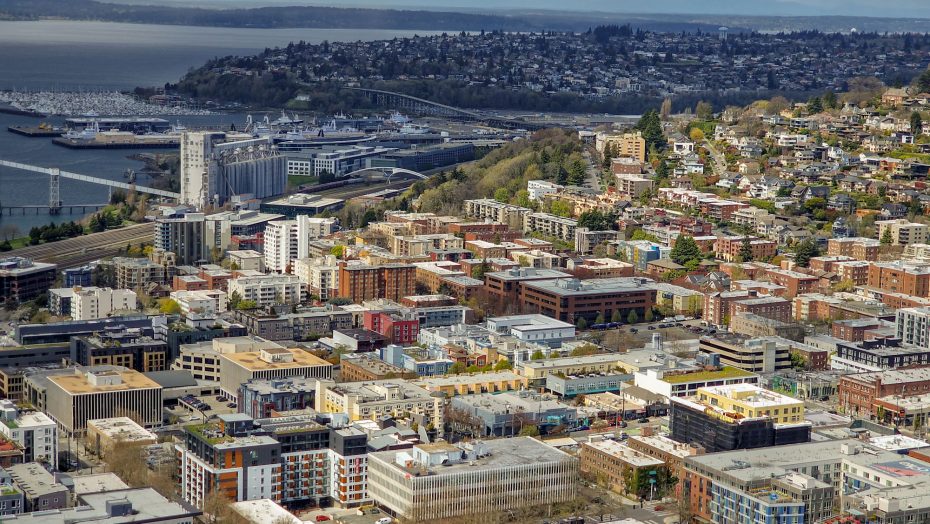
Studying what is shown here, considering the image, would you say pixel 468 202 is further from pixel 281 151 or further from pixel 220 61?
pixel 220 61

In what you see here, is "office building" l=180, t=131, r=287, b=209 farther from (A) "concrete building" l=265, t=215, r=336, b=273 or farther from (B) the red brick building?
(B) the red brick building

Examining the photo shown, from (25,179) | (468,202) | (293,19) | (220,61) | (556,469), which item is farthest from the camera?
(293,19)

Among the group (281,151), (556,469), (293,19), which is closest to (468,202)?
(281,151)

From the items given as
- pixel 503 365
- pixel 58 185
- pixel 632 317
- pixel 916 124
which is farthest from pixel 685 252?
pixel 58 185

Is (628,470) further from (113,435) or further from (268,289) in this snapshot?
(268,289)

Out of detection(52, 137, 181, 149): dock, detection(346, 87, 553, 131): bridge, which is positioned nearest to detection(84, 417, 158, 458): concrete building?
detection(52, 137, 181, 149): dock

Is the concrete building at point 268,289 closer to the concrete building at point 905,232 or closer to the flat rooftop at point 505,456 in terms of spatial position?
the flat rooftop at point 505,456

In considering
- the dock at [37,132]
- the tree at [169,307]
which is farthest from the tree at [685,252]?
the dock at [37,132]
